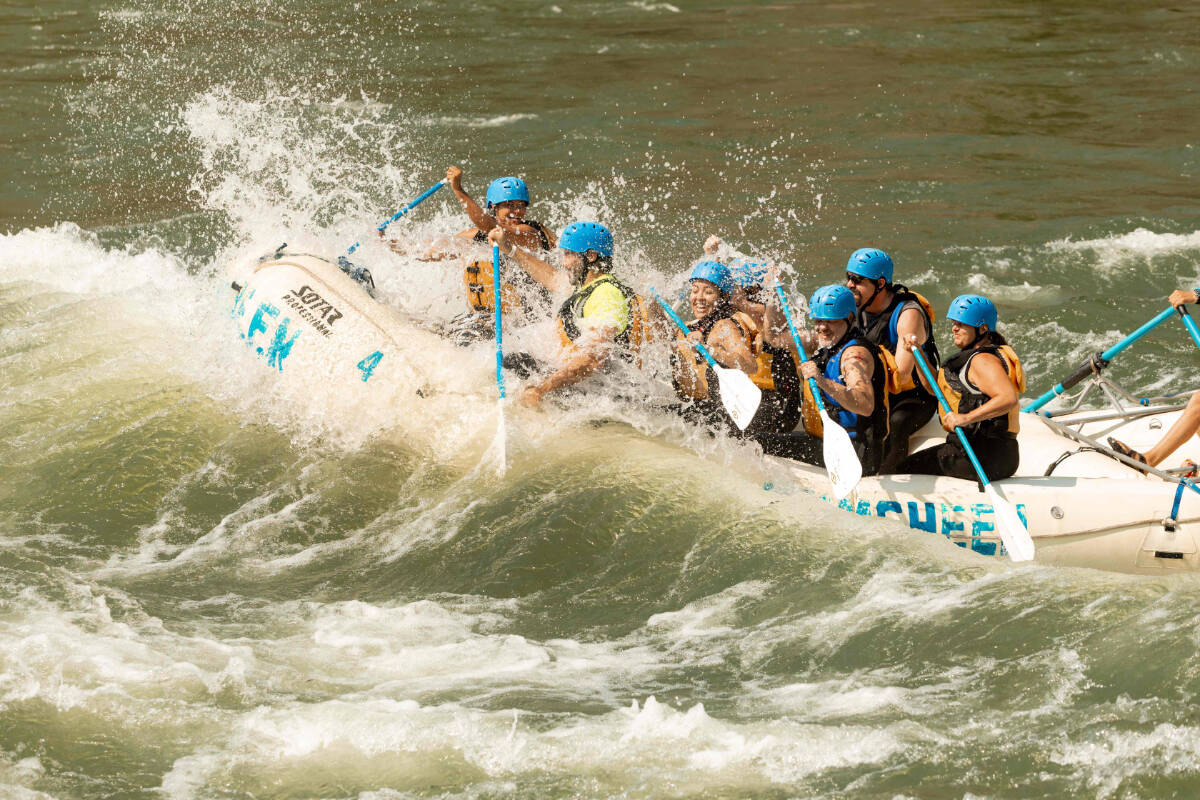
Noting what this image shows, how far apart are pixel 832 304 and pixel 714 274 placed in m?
0.83

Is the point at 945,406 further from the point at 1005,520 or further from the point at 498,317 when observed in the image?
the point at 498,317

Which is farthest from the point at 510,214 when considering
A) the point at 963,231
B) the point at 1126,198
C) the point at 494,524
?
the point at 1126,198

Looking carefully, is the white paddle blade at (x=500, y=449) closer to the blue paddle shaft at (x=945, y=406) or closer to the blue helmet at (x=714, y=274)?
the blue helmet at (x=714, y=274)

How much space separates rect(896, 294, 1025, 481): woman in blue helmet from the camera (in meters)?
6.59

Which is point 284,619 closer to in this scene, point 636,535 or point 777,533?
point 636,535

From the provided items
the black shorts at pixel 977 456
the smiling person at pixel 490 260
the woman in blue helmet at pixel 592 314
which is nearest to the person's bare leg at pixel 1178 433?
the black shorts at pixel 977 456

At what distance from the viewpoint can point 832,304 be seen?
6.56 m

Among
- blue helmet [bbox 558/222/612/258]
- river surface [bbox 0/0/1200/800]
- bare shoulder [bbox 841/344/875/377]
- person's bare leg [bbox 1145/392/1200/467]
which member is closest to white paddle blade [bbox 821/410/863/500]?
bare shoulder [bbox 841/344/875/377]

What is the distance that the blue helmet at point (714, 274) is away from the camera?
7133 mm

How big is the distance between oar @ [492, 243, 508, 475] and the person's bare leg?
368 centimetres

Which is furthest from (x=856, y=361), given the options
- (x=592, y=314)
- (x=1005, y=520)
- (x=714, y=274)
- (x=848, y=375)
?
(x=592, y=314)

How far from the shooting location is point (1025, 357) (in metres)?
10.2

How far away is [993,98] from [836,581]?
13379 mm

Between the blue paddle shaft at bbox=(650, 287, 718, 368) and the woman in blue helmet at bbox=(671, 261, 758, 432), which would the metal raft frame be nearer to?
the woman in blue helmet at bbox=(671, 261, 758, 432)
